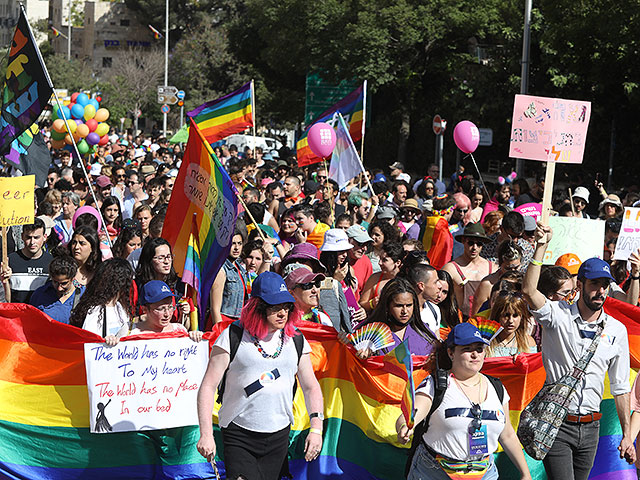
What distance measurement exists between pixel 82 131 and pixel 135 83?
49.7 m

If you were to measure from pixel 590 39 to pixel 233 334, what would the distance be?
57.5 ft

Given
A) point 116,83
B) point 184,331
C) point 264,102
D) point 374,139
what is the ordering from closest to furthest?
1. point 184,331
2. point 374,139
3. point 264,102
4. point 116,83

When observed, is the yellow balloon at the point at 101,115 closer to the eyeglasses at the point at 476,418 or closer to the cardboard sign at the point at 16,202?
the cardboard sign at the point at 16,202

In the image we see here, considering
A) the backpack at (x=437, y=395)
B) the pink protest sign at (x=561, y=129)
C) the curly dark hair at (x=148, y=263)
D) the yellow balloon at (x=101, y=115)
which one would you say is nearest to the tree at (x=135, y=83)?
the yellow balloon at (x=101, y=115)

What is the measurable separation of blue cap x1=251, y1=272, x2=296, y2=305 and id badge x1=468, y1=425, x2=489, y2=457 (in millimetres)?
1125

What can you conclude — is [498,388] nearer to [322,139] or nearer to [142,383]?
Result: [142,383]

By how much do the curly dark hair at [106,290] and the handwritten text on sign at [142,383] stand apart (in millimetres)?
442

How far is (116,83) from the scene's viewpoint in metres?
69.6

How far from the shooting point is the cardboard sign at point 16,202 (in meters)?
8.42

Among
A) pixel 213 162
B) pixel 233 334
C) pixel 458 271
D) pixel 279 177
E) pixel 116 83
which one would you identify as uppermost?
pixel 213 162

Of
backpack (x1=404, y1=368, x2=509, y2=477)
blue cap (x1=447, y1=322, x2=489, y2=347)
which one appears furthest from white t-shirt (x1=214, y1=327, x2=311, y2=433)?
blue cap (x1=447, y1=322, x2=489, y2=347)

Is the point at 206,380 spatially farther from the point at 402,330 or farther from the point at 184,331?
the point at 402,330

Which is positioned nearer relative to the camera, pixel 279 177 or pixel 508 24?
pixel 279 177

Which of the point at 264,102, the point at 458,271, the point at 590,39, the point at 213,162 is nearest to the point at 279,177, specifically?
the point at 590,39
